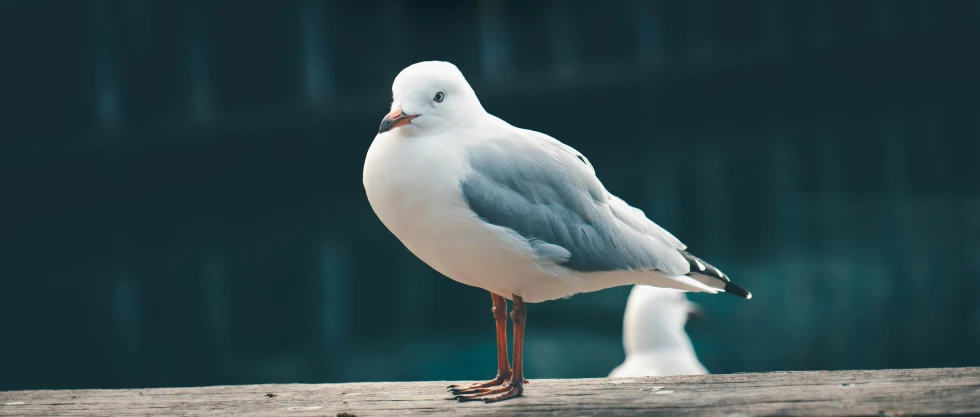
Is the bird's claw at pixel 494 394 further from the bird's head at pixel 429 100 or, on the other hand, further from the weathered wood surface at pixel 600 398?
the bird's head at pixel 429 100

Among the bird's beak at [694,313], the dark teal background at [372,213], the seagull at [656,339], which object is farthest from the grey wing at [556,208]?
the dark teal background at [372,213]

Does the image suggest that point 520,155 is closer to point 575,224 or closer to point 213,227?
point 575,224

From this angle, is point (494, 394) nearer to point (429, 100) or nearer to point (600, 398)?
point (600, 398)

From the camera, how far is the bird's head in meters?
2.83

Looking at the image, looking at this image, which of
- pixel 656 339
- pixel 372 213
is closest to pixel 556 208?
pixel 656 339

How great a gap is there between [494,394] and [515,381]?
0.06 meters

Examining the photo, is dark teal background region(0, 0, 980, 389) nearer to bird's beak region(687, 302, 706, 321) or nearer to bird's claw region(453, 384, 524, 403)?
bird's beak region(687, 302, 706, 321)

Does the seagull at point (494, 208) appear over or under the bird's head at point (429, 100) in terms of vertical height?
under

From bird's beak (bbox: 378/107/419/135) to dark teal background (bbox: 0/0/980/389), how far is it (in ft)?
21.5

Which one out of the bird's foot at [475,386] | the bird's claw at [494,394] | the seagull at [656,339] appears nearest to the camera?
the bird's claw at [494,394]

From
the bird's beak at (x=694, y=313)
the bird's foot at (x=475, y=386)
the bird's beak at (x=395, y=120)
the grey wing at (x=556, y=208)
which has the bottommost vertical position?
the bird's beak at (x=694, y=313)

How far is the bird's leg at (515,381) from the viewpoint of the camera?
2924 millimetres

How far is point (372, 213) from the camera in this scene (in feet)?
53.8

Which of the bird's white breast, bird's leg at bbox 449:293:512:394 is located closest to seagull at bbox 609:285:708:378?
bird's leg at bbox 449:293:512:394
